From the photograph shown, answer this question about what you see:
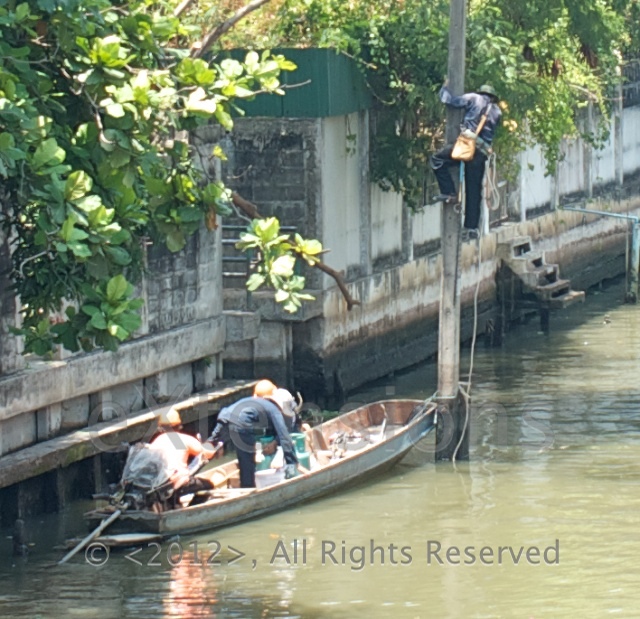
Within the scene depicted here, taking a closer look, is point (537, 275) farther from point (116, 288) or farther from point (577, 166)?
point (116, 288)

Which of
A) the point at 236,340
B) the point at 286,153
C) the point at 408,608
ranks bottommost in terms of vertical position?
the point at 408,608

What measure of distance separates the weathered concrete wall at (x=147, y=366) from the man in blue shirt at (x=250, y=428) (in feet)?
5.60

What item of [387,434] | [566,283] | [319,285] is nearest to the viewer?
[387,434]

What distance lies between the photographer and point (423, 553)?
1606 centimetres

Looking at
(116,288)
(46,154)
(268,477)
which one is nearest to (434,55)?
(268,477)

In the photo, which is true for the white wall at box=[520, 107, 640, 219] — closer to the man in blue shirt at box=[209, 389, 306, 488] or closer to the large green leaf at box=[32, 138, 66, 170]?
the man in blue shirt at box=[209, 389, 306, 488]

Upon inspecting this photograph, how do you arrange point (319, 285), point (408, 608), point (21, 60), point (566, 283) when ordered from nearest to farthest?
point (21, 60), point (408, 608), point (319, 285), point (566, 283)

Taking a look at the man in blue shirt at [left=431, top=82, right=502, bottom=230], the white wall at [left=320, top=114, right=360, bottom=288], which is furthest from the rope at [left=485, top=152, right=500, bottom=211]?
the man in blue shirt at [left=431, top=82, right=502, bottom=230]

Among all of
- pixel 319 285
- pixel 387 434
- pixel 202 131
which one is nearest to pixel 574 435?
pixel 387 434

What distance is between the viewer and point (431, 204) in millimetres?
26641

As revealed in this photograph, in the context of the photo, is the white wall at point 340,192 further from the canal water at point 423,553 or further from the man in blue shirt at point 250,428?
the man in blue shirt at point 250,428

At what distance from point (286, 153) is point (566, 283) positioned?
782 cm

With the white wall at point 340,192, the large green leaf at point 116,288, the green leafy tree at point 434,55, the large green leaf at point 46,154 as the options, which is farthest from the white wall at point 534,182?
the large green leaf at point 46,154

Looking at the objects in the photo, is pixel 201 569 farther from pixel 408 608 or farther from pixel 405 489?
pixel 405 489
